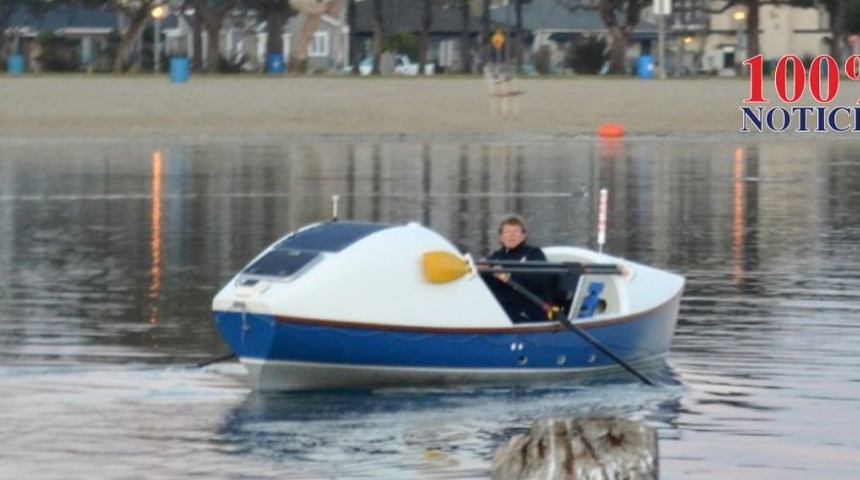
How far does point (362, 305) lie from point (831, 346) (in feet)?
14.6

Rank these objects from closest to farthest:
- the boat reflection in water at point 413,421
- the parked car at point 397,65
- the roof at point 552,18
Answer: the boat reflection in water at point 413,421
the parked car at point 397,65
the roof at point 552,18

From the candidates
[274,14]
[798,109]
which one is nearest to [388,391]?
[798,109]

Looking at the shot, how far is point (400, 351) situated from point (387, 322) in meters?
0.24

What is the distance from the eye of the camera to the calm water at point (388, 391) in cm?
1211

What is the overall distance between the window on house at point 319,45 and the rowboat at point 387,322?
87073mm

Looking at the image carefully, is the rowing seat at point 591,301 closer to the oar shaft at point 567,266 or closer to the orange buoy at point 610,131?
the oar shaft at point 567,266

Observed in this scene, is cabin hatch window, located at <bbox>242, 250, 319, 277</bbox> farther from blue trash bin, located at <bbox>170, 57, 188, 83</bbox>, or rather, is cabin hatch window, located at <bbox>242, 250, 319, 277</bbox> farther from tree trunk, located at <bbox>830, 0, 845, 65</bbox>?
tree trunk, located at <bbox>830, 0, 845, 65</bbox>

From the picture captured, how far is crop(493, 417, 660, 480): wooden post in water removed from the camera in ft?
27.8

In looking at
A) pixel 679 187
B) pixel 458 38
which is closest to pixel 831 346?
pixel 679 187

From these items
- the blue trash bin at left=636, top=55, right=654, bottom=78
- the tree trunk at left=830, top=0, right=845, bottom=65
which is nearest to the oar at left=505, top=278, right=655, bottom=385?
the blue trash bin at left=636, top=55, right=654, bottom=78

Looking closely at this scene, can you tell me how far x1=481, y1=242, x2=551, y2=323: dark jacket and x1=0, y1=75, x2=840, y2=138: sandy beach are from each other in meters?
34.8

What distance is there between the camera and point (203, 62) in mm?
76688

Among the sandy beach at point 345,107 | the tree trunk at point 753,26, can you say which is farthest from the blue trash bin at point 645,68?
the sandy beach at point 345,107

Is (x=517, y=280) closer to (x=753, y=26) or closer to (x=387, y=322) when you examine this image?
(x=387, y=322)
